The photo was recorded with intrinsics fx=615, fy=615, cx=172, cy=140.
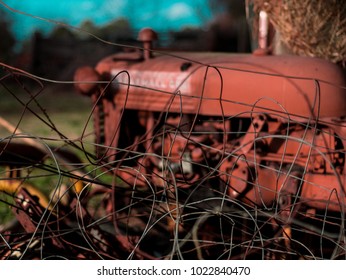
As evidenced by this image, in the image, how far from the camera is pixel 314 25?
4.30 m

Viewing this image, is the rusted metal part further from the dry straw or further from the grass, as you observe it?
the grass

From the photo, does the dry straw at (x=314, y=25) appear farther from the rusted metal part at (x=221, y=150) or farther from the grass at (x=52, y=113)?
the grass at (x=52, y=113)

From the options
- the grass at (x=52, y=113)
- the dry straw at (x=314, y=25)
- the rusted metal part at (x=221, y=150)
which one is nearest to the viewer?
the rusted metal part at (x=221, y=150)

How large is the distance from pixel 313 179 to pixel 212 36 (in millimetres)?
12530

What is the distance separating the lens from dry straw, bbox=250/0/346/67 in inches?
166

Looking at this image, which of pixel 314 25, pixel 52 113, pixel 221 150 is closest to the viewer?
pixel 221 150

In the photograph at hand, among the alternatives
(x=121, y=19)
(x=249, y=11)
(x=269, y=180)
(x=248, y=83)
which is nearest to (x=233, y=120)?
(x=248, y=83)

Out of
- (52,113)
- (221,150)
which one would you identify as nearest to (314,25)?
(221,150)

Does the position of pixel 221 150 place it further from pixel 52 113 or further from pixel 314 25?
pixel 52 113

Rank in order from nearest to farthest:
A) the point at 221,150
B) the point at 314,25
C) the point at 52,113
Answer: the point at 221,150 → the point at 314,25 → the point at 52,113

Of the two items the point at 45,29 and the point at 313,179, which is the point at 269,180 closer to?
the point at 313,179

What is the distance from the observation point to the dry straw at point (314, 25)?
13.9 ft

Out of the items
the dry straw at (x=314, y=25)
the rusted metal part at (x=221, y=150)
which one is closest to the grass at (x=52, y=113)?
the rusted metal part at (x=221, y=150)

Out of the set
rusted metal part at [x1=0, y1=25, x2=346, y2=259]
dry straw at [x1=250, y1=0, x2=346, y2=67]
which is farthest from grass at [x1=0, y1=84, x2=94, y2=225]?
dry straw at [x1=250, y1=0, x2=346, y2=67]
